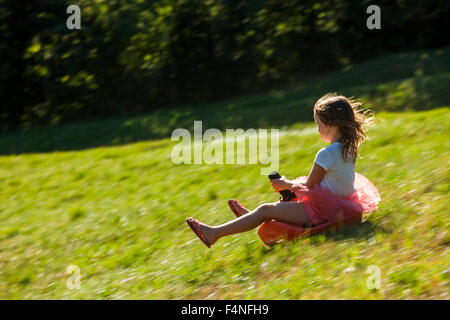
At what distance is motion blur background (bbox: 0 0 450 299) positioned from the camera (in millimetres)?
4805

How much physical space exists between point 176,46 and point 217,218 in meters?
12.2

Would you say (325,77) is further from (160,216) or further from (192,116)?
(160,216)

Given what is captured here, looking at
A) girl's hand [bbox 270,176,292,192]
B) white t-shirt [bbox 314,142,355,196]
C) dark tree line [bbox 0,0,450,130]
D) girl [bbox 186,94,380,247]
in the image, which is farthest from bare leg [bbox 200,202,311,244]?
dark tree line [bbox 0,0,450,130]

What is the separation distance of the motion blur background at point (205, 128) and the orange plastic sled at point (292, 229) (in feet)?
0.27

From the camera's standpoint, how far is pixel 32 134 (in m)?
17.4

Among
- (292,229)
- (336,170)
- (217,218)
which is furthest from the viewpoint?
(217,218)

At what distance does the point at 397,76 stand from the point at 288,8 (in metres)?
4.21

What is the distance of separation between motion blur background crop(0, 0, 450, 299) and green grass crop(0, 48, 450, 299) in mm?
29

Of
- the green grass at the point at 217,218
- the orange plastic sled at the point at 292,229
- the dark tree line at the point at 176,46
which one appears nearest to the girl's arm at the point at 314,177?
the orange plastic sled at the point at 292,229

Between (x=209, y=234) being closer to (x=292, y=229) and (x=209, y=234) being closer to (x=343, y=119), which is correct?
(x=292, y=229)

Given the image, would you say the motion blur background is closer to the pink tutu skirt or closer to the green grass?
the green grass

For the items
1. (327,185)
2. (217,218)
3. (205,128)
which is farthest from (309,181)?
(205,128)

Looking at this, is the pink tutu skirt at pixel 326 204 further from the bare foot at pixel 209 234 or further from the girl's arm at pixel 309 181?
the bare foot at pixel 209 234

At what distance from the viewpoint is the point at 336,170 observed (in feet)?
16.1
